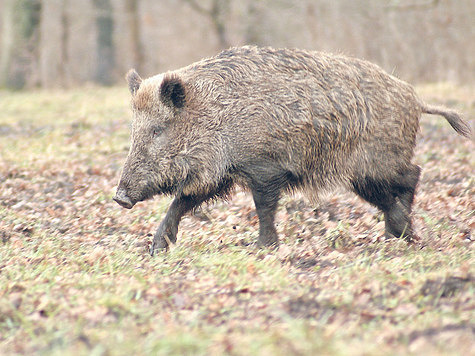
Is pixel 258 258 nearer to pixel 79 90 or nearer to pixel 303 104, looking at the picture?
pixel 303 104

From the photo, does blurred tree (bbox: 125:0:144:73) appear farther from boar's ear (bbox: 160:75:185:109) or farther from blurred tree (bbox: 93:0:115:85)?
boar's ear (bbox: 160:75:185:109)

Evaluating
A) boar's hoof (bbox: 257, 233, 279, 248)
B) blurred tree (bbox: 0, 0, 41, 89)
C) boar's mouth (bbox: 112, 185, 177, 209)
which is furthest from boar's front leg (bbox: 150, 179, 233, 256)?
blurred tree (bbox: 0, 0, 41, 89)

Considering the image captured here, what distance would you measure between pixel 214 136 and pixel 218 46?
17.0 m

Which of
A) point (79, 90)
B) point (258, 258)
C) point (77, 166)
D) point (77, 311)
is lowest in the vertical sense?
point (79, 90)

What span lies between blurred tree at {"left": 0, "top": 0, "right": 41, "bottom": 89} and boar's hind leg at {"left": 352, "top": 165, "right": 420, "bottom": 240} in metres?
15.9

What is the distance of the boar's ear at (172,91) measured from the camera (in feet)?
19.7

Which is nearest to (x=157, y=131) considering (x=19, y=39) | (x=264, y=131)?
(x=264, y=131)

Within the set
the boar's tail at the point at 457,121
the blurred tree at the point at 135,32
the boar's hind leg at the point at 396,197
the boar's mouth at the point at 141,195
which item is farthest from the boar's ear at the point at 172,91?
the blurred tree at the point at 135,32

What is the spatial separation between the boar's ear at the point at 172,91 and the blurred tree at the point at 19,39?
50.4ft

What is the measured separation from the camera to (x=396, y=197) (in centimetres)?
666

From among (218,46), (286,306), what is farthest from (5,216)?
(218,46)

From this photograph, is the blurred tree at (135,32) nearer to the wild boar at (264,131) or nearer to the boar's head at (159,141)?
the wild boar at (264,131)

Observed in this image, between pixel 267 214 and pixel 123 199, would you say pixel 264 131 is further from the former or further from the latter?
pixel 123 199

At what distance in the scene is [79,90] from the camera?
19797 millimetres
